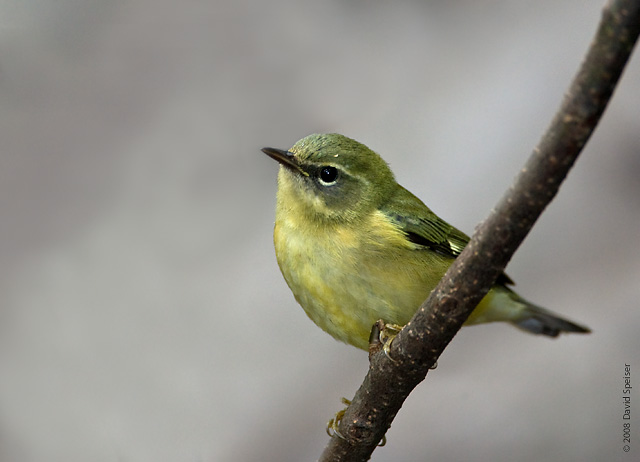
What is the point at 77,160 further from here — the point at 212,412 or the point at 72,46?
the point at 212,412

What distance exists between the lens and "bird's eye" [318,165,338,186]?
12.6 ft

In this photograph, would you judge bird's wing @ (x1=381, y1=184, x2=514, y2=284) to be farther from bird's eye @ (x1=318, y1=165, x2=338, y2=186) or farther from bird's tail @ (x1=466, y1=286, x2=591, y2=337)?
bird's eye @ (x1=318, y1=165, x2=338, y2=186)

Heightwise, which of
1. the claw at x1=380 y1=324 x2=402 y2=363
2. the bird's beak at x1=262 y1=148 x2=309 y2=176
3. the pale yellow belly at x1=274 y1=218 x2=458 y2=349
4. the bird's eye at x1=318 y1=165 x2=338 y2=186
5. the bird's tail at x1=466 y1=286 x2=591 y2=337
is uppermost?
the bird's tail at x1=466 y1=286 x2=591 y2=337

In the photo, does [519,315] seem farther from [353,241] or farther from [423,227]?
[353,241]

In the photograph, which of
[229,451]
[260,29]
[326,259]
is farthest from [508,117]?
[229,451]

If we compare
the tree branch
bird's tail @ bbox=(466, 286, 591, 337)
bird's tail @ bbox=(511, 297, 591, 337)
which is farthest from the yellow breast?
bird's tail @ bbox=(511, 297, 591, 337)

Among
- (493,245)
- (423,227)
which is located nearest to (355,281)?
(423,227)

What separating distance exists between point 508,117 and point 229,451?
3.36 m

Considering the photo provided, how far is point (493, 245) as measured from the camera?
83.7 inches

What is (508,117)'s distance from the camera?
19.2ft

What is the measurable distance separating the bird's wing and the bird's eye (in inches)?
12.1

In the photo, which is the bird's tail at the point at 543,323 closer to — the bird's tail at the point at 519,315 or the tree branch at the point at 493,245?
the bird's tail at the point at 519,315

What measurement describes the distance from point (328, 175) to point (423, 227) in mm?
571

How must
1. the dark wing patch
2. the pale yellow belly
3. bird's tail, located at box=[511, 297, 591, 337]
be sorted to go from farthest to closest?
bird's tail, located at box=[511, 297, 591, 337] → the dark wing patch → the pale yellow belly
